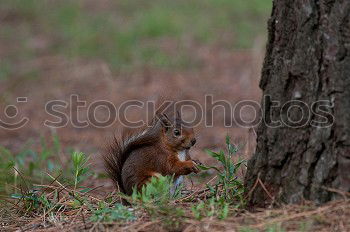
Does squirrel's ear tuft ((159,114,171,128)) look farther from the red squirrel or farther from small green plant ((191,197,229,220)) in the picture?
small green plant ((191,197,229,220))

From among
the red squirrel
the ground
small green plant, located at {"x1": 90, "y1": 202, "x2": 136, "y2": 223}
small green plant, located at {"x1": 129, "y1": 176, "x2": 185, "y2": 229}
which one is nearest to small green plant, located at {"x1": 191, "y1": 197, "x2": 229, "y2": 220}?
small green plant, located at {"x1": 129, "y1": 176, "x2": 185, "y2": 229}

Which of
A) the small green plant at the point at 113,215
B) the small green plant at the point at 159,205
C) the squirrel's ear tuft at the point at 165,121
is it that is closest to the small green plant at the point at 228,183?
the small green plant at the point at 159,205

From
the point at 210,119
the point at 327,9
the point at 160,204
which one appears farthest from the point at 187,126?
the point at 210,119

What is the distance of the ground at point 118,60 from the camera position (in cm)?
649

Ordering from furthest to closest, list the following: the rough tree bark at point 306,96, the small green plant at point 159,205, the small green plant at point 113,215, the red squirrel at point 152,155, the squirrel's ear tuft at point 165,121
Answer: the squirrel's ear tuft at point 165,121 → the red squirrel at point 152,155 → the small green plant at point 113,215 → the small green plant at point 159,205 → the rough tree bark at point 306,96

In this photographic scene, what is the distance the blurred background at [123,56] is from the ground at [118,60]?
0.04 ft

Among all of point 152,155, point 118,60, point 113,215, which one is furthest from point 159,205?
point 118,60

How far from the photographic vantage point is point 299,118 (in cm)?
279

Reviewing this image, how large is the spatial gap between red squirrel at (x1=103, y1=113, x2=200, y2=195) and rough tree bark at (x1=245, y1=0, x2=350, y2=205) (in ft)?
2.97

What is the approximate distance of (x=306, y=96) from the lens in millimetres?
2773

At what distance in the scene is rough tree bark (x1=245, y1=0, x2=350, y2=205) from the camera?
8.77 feet

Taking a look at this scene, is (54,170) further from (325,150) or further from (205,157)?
(325,150)

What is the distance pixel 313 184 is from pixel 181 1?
8515 mm

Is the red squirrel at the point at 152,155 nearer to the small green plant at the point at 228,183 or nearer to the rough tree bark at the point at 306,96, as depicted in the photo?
the small green plant at the point at 228,183
